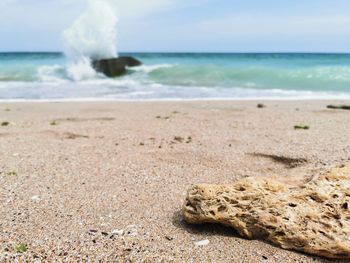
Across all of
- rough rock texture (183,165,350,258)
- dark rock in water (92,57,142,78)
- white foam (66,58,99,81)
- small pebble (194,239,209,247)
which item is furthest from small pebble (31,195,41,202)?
dark rock in water (92,57,142,78)

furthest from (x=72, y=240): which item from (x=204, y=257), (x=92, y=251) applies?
(x=204, y=257)

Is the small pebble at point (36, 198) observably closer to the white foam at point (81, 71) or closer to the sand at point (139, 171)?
the sand at point (139, 171)

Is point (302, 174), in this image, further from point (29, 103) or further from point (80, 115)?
point (29, 103)

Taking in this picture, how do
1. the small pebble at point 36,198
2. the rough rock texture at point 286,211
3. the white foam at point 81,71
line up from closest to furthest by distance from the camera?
the rough rock texture at point 286,211
the small pebble at point 36,198
the white foam at point 81,71

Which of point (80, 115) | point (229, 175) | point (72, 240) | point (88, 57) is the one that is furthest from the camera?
point (88, 57)

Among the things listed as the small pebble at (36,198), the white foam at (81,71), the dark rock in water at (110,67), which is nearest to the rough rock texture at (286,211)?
the small pebble at (36,198)

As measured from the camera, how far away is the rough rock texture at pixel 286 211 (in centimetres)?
244

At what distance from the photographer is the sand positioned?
2.53 meters

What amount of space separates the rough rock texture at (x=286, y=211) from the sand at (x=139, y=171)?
0.28 feet

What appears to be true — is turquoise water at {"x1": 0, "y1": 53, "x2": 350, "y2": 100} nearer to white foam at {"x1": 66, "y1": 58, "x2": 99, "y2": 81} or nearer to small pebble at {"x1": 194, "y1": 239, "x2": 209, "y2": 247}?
white foam at {"x1": 66, "y1": 58, "x2": 99, "y2": 81}

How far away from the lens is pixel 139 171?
410 cm

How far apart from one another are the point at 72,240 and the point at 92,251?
0.67 ft

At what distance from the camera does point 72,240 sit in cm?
259

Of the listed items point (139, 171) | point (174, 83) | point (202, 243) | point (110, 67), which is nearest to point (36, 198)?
point (139, 171)
